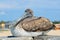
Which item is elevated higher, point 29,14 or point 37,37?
point 29,14

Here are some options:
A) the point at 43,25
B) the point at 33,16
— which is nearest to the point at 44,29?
the point at 43,25

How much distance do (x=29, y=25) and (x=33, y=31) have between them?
0.19 metres

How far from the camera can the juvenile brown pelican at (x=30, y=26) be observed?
6027mm

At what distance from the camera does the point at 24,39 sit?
19.4ft

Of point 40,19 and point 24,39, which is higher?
point 40,19

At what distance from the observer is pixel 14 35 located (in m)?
6.16

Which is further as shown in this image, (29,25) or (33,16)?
(33,16)

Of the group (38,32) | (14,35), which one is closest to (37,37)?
(38,32)

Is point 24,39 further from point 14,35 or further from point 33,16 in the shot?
point 33,16

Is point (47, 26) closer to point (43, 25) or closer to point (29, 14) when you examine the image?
point (43, 25)

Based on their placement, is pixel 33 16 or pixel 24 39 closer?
pixel 24 39

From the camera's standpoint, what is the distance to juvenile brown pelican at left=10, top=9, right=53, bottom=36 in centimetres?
603

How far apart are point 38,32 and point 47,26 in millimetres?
284

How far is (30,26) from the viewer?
6.03 metres
